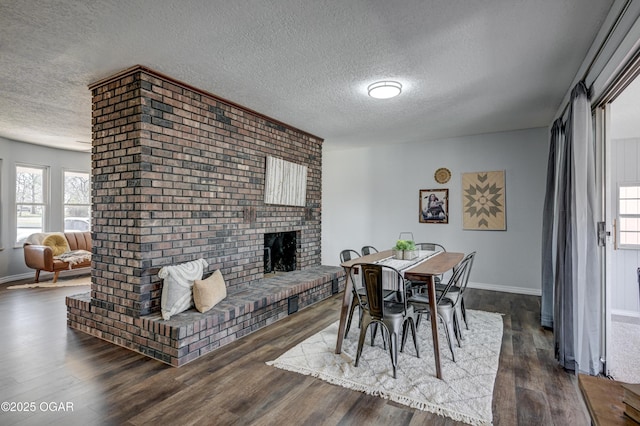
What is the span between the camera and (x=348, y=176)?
681 cm

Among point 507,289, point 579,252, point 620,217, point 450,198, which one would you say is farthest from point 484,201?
point 579,252

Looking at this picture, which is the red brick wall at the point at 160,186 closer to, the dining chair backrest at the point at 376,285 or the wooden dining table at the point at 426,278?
the wooden dining table at the point at 426,278

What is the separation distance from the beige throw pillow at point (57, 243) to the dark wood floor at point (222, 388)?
10.3ft

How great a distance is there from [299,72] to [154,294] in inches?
98.3

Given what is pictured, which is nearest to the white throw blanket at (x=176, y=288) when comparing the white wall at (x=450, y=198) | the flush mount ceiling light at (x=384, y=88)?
the flush mount ceiling light at (x=384, y=88)

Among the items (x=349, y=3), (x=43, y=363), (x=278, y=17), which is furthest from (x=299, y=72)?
(x=43, y=363)

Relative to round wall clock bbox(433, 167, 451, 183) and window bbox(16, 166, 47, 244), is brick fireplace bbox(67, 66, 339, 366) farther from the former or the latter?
window bbox(16, 166, 47, 244)

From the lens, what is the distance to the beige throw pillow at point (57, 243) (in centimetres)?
602

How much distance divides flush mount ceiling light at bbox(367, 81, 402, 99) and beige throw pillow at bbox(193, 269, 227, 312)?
253cm

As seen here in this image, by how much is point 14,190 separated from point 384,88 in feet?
22.4

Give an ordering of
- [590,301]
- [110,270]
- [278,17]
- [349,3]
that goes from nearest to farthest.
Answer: [349,3]
[278,17]
[590,301]
[110,270]

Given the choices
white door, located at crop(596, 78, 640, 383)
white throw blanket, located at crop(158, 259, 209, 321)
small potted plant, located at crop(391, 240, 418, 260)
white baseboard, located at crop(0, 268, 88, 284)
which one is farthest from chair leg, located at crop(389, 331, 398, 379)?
white baseboard, located at crop(0, 268, 88, 284)

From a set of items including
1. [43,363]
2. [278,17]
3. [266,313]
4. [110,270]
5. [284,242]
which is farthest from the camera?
[284,242]

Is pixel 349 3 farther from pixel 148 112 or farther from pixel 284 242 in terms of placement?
pixel 284 242
